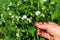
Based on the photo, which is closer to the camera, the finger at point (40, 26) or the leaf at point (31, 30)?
the finger at point (40, 26)

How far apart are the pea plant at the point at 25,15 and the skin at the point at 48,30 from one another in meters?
0.07

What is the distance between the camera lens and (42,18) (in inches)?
120

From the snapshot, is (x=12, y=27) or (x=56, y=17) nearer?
(x=56, y=17)

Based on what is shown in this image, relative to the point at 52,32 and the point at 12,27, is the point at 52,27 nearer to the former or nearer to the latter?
the point at 52,32

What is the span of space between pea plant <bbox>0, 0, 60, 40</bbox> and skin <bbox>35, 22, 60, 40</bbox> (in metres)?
0.07

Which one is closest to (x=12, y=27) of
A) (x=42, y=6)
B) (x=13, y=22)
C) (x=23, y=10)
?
(x=13, y=22)

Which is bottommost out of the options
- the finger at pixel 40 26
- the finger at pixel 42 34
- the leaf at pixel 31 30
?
the finger at pixel 42 34

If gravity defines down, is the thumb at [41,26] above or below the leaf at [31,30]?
above

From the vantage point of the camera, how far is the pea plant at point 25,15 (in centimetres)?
296

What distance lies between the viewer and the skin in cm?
288

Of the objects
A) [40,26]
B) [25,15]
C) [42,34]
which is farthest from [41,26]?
[25,15]

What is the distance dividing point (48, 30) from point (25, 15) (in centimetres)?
39

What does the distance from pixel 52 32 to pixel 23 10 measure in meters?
0.51

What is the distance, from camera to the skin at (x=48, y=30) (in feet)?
9.44
